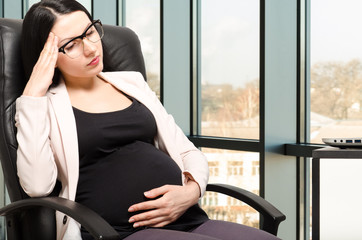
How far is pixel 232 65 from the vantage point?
10.0 ft

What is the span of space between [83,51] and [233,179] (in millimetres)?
1644

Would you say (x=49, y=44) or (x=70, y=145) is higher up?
(x=49, y=44)

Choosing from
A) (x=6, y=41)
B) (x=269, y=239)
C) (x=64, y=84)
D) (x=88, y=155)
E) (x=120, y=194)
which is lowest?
(x=269, y=239)

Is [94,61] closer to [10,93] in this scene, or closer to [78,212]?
[10,93]

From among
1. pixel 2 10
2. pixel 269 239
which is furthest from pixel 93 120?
pixel 2 10

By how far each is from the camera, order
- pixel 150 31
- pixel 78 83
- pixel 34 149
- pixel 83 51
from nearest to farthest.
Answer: pixel 34 149 → pixel 83 51 → pixel 78 83 → pixel 150 31

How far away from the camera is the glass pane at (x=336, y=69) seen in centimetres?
243

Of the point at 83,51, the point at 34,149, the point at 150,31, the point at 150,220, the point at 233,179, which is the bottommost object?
the point at 233,179

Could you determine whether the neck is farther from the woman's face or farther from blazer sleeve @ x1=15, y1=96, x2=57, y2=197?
blazer sleeve @ x1=15, y1=96, x2=57, y2=197

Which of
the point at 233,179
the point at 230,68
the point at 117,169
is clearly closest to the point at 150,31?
the point at 230,68

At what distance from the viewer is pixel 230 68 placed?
3.06 metres

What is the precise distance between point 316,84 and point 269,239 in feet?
4.23

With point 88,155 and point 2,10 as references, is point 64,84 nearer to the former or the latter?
point 88,155

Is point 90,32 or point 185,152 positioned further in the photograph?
point 185,152
